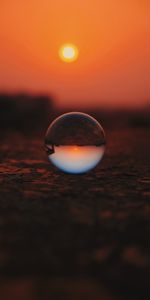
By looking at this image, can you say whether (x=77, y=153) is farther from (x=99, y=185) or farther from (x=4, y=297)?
(x=4, y=297)

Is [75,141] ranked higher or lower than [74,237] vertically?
higher

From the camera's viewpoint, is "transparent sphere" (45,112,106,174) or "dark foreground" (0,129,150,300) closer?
"dark foreground" (0,129,150,300)

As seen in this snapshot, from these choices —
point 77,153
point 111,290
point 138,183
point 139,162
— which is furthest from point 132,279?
point 139,162

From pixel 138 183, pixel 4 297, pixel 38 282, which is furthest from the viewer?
pixel 138 183

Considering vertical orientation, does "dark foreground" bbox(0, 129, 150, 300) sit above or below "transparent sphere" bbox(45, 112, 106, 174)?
below

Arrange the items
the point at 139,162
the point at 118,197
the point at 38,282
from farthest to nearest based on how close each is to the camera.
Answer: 1. the point at 139,162
2. the point at 118,197
3. the point at 38,282

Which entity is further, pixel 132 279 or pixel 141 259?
pixel 141 259
